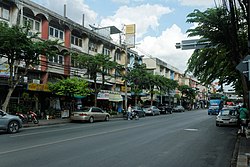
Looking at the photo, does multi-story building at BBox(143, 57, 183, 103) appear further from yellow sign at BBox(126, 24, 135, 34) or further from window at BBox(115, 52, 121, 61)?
yellow sign at BBox(126, 24, 135, 34)

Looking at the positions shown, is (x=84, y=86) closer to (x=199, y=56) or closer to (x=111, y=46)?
(x=199, y=56)

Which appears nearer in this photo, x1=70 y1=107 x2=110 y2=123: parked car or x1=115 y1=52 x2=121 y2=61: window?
x1=70 y1=107 x2=110 y2=123: parked car

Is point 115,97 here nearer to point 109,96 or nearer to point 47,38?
point 109,96

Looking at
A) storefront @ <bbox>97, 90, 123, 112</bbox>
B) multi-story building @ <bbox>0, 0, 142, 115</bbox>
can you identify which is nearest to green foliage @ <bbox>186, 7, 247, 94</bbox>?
multi-story building @ <bbox>0, 0, 142, 115</bbox>

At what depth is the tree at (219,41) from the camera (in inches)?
549

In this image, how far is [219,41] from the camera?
15383 mm

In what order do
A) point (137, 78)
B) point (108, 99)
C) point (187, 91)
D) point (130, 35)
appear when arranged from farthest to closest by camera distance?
point (187, 91) < point (130, 35) < point (137, 78) < point (108, 99)

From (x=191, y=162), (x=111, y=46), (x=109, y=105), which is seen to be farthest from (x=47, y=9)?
(x=191, y=162)

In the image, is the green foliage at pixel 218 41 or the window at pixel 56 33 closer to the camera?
the green foliage at pixel 218 41

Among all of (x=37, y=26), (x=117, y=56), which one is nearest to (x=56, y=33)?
(x=37, y=26)

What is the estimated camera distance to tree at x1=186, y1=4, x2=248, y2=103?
13.9 m

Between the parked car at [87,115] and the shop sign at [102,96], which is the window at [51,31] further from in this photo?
the shop sign at [102,96]

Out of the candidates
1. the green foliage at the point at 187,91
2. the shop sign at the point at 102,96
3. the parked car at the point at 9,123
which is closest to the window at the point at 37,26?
the shop sign at the point at 102,96

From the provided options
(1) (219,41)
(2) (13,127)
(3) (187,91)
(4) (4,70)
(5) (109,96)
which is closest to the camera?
(1) (219,41)
